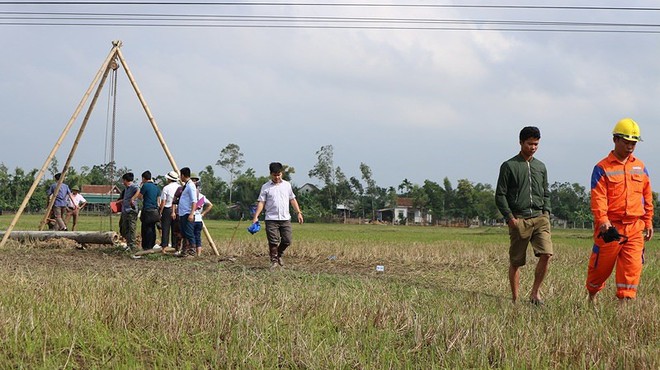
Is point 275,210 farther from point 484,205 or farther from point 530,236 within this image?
point 484,205

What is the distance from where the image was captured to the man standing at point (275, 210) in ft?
38.0

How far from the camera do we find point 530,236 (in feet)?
26.3

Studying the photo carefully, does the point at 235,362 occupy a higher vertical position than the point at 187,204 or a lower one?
lower

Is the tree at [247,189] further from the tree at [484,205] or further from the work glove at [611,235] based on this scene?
the work glove at [611,235]

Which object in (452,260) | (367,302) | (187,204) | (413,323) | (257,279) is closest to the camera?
(413,323)

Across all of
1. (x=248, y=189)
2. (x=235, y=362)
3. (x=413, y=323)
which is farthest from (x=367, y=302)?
(x=248, y=189)

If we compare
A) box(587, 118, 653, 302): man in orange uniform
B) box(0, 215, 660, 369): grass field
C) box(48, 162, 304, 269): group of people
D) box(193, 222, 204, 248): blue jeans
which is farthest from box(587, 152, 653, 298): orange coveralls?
box(193, 222, 204, 248): blue jeans

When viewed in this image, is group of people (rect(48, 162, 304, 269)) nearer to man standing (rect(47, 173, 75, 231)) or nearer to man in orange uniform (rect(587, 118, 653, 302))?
man standing (rect(47, 173, 75, 231))

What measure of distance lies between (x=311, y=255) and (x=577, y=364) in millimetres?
10957

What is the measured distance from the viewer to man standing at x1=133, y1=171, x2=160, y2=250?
14.0 metres

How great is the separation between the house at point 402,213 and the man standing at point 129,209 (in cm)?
8294

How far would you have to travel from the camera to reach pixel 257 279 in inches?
353

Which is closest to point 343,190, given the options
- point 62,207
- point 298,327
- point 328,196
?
point 328,196

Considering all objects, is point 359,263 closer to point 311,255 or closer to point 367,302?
point 311,255
